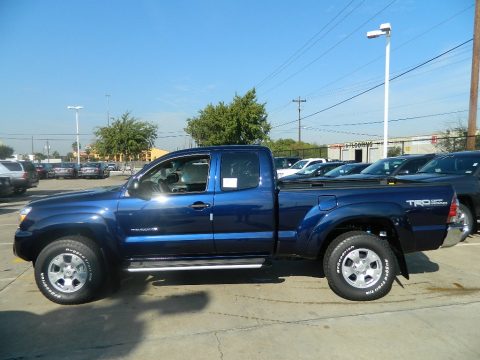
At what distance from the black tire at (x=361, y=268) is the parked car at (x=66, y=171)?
3720cm

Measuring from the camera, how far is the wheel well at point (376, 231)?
5.04m

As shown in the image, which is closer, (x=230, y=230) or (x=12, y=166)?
(x=230, y=230)

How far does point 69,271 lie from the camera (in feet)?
16.3

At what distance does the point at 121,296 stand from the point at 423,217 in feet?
12.7

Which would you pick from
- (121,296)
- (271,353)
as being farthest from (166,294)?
(271,353)

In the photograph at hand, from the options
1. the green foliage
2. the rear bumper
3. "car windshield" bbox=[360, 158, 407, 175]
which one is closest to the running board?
the rear bumper

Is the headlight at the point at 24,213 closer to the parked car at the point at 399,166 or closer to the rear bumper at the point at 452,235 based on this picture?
the rear bumper at the point at 452,235

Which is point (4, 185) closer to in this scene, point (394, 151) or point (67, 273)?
point (67, 273)

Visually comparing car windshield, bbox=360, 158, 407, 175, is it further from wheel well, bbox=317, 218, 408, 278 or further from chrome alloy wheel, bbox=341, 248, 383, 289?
chrome alloy wheel, bbox=341, 248, 383, 289

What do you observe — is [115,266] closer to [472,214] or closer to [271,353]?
[271,353]

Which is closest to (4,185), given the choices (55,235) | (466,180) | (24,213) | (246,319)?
(24,213)

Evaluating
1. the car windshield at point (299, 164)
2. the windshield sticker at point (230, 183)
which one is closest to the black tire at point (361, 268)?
the windshield sticker at point (230, 183)

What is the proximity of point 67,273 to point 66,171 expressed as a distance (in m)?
35.9

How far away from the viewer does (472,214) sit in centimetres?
805
